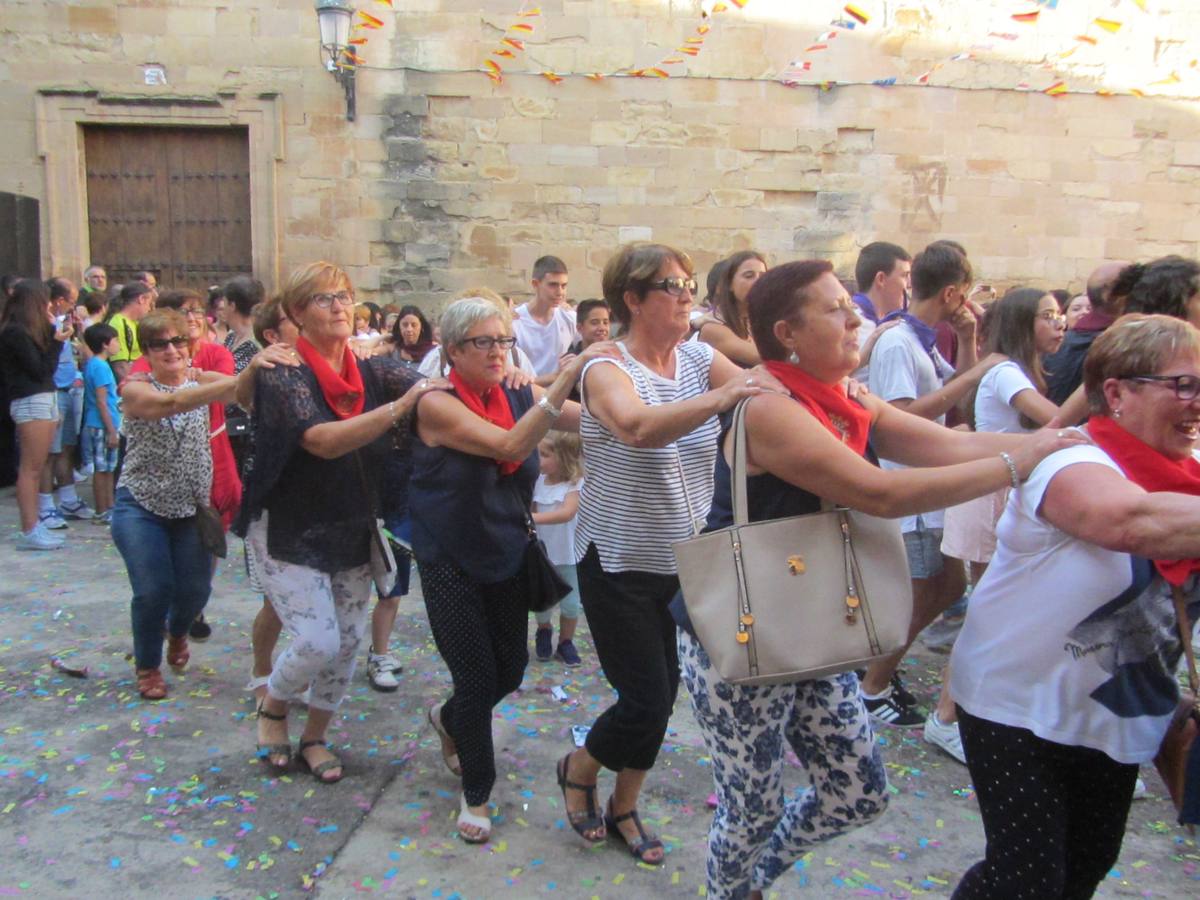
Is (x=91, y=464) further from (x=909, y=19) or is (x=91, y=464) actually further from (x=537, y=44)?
(x=909, y=19)

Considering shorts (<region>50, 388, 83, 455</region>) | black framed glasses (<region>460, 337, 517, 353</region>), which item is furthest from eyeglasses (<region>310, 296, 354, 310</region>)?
shorts (<region>50, 388, 83, 455</region>)

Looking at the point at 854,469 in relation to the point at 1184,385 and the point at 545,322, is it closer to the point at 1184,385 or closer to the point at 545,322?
the point at 1184,385

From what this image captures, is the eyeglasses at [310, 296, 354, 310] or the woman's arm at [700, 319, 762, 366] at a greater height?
the eyeglasses at [310, 296, 354, 310]

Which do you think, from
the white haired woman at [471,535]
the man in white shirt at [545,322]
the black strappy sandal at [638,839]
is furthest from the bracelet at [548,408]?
the man in white shirt at [545,322]

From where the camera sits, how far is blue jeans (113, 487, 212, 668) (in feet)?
14.7

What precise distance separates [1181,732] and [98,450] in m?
8.05

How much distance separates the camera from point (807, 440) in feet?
7.40

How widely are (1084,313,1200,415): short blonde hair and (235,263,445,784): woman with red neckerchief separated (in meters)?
2.06

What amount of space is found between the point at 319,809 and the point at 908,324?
307cm

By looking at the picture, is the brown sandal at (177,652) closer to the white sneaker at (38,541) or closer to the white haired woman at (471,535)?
the white haired woman at (471,535)

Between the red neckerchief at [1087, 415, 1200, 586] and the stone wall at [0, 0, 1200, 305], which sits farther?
the stone wall at [0, 0, 1200, 305]

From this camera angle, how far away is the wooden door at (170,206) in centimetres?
1238

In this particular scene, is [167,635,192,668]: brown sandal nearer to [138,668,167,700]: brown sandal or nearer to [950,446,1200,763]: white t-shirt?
[138,668,167,700]: brown sandal

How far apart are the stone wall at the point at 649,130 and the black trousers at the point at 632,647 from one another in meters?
9.68
